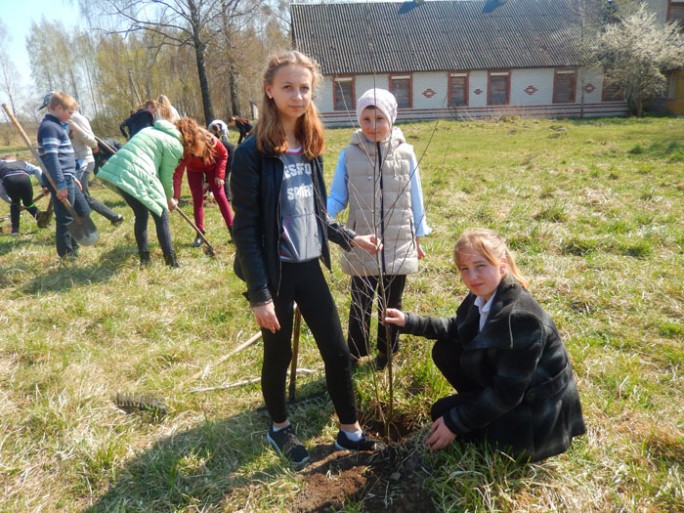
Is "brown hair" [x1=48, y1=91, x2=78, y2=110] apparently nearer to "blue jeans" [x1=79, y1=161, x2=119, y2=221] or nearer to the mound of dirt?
"blue jeans" [x1=79, y1=161, x2=119, y2=221]

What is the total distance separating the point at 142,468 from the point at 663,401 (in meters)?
2.79

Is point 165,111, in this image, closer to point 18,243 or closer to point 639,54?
point 18,243

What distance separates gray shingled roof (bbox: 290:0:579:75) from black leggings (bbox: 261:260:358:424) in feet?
80.7

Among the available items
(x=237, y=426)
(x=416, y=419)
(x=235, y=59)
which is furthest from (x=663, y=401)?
(x=235, y=59)

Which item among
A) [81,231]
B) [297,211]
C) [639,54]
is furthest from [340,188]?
[639,54]

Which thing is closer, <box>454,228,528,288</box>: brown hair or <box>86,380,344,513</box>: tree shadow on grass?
<box>454,228,528,288</box>: brown hair

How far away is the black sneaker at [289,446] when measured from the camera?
239 cm

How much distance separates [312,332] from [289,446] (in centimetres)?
63

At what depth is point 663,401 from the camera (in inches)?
105

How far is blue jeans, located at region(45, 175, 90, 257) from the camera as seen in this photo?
5.40m

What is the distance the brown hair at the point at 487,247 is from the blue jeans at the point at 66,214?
191 inches

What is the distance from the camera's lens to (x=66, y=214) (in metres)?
5.43

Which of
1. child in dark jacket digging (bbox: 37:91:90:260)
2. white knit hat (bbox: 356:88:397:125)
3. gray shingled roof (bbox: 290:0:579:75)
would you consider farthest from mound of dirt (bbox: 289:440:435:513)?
gray shingled roof (bbox: 290:0:579:75)

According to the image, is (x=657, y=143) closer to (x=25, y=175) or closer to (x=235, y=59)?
(x=25, y=175)
